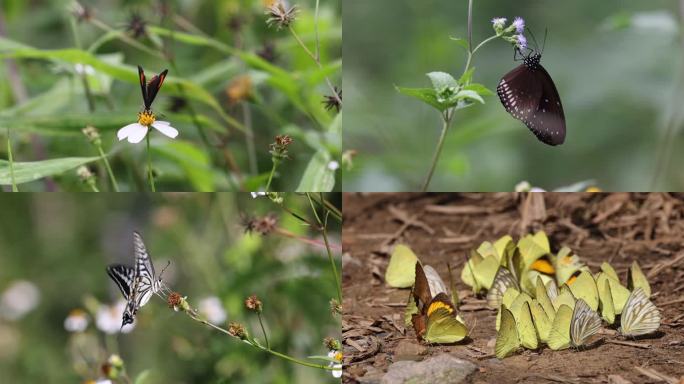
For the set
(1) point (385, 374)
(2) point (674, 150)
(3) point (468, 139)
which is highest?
(2) point (674, 150)

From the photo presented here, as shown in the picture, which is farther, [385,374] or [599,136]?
[599,136]

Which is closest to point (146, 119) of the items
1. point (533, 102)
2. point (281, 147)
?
point (281, 147)

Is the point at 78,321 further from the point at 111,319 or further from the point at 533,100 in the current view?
the point at 533,100

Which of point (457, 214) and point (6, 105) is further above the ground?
point (6, 105)

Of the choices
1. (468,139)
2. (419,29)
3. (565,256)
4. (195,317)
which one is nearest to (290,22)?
(195,317)

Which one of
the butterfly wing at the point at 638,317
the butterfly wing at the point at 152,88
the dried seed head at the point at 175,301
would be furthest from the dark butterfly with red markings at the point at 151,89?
the butterfly wing at the point at 638,317

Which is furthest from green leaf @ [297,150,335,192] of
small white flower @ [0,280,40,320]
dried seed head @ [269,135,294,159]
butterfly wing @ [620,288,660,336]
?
small white flower @ [0,280,40,320]

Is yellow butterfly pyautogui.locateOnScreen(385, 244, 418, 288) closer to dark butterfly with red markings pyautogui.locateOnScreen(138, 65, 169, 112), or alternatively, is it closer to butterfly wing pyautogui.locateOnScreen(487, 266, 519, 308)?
butterfly wing pyautogui.locateOnScreen(487, 266, 519, 308)

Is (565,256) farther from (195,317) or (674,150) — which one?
(674,150)

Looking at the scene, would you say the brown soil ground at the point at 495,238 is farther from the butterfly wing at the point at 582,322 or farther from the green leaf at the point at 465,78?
the green leaf at the point at 465,78
